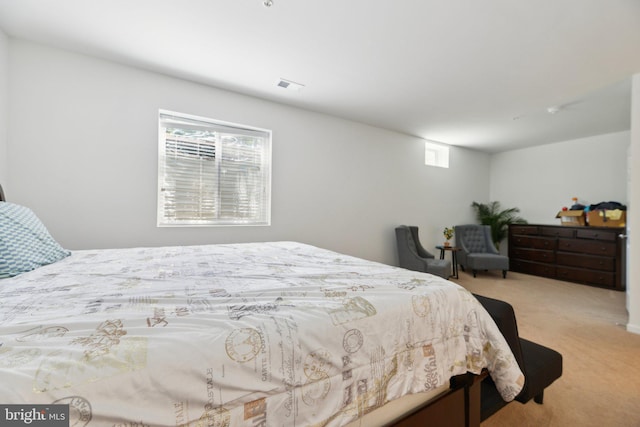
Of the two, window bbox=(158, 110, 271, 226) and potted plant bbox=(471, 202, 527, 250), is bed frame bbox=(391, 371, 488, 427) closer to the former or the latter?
window bbox=(158, 110, 271, 226)

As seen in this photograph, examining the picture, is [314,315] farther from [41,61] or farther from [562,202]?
[562,202]

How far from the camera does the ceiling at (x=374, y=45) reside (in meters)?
1.85

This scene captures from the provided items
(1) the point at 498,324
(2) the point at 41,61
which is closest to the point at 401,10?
(1) the point at 498,324

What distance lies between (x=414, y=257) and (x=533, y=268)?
9.23ft

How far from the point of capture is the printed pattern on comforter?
595mm

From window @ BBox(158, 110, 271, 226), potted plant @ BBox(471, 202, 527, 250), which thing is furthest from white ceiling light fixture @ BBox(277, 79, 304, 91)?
potted plant @ BBox(471, 202, 527, 250)

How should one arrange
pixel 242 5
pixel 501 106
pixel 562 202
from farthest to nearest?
1. pixel 562 202
2. pixel 501 106
3. pixel 242 5

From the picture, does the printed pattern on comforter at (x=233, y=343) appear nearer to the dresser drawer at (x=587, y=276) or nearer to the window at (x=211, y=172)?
the window at (x=211, y=172)

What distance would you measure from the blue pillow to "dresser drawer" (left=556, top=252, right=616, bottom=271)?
6.70m

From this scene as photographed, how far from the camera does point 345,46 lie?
225 cm

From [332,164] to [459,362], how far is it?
3062mm

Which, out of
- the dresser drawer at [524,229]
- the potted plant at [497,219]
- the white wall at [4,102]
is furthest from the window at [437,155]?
the white wall at [4,102]

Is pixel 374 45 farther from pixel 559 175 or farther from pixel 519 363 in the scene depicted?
pixel 559 175

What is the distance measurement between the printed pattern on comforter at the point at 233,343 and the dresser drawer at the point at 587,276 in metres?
4.83
